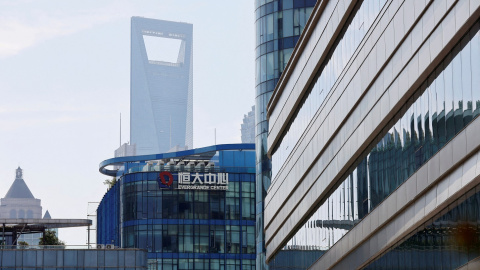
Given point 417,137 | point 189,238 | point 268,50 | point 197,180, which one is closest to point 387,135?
point 417,137

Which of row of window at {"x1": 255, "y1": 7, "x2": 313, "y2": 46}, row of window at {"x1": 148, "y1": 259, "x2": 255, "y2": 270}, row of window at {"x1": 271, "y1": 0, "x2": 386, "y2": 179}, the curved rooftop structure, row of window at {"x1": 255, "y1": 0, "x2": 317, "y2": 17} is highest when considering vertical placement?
row of window at {"x1": 255, "y1": 0, "x2": 317, "y2": 17}

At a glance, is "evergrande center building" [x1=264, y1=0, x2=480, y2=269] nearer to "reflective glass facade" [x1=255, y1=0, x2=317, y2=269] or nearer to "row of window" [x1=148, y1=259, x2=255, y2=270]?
"reflective glass facade" [x1=255, y1=0, x2=317, y2=269]

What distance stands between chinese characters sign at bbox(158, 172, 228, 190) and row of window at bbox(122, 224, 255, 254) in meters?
4.61

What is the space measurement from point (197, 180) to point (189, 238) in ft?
22.7

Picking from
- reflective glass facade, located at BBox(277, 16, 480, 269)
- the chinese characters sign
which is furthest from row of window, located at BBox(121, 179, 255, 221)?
reflective glass facade, located at BBox(277, 16, 480, 269)

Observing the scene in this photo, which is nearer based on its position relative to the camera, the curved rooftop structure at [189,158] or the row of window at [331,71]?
the row of window at [331,71]

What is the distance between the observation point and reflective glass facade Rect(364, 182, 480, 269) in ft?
106

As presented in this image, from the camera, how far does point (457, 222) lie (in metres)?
33.6

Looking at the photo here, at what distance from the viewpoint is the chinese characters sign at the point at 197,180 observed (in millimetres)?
121562

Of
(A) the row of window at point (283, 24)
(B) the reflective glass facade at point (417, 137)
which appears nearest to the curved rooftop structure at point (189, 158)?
(A) the row of window at point (283, 24)

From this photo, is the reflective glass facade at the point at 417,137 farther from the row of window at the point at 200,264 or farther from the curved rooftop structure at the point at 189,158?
the curved rooftop structure at the point at 189,158

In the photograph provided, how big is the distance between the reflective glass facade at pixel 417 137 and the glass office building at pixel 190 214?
69.2 metres

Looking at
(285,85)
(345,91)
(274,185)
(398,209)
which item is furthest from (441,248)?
(274,185)

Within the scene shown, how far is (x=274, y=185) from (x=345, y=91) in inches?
1039
